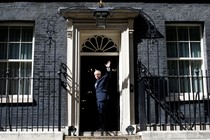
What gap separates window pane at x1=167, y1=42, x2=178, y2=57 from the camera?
12938 mm

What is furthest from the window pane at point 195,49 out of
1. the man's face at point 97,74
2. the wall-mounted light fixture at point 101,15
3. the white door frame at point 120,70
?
the man's face at point 97,74

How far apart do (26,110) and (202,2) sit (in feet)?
21.0

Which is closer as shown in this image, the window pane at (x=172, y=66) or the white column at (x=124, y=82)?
the white column at (x=124, y=82)

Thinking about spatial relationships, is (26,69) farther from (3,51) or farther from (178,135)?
(178,135)

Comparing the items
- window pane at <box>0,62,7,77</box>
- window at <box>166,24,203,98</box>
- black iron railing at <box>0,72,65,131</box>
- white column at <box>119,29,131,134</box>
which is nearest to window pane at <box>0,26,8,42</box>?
window pane at <box>0,62,7,77</box>

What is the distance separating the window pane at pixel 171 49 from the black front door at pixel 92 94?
165cm

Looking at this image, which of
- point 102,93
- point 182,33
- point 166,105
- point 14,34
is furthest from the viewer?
point 182,33

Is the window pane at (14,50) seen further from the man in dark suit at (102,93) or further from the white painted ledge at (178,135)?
the white painted ledge at (178,135)

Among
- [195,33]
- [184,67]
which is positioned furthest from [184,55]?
[195,33]

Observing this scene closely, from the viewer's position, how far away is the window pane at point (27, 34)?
12820 millimetres

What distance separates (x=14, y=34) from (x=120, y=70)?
348cm

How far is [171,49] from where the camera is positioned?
13000 mm

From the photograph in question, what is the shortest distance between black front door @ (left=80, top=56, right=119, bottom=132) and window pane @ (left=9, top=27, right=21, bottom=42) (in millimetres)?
2114

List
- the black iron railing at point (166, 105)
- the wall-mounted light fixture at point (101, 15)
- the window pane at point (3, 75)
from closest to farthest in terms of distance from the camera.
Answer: the wall-mounted light fixture at point (101, 15), the black iron railing at point (166, 105), the window pane at point (3, 75)
